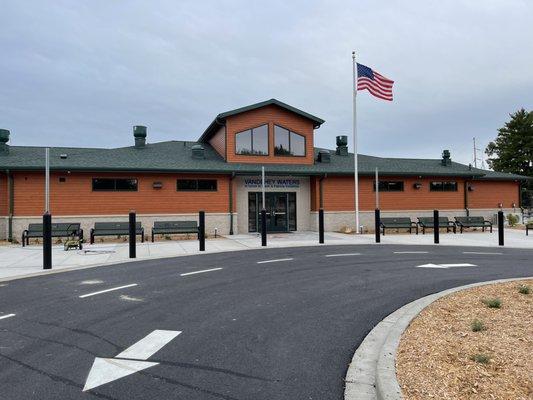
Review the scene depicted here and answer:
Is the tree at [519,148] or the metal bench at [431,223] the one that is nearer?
the metal bench at [431,223]

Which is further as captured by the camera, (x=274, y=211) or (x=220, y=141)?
(x=220, y=141)

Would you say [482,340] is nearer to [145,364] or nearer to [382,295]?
[382,295]

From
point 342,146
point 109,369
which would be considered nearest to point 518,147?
point 342,146

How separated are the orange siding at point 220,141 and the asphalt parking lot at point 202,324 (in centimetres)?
1448

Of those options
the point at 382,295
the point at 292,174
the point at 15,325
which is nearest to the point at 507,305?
the point at 382,295

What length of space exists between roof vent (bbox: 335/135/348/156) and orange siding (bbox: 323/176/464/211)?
17.6 ft

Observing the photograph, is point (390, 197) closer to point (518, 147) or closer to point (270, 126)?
point (270, 126)

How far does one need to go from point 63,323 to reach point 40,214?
16883 mm

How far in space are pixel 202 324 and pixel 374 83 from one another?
2097 centimetres

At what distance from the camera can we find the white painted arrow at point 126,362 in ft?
13.3

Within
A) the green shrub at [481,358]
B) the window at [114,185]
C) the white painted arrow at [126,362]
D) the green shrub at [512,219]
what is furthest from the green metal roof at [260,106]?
the green shrub at [481,358]

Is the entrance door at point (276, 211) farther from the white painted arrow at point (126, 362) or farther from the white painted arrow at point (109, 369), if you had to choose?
the white painted arrow at point (109, 369)

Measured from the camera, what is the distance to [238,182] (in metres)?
24.4

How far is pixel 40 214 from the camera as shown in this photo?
67.6 ft
